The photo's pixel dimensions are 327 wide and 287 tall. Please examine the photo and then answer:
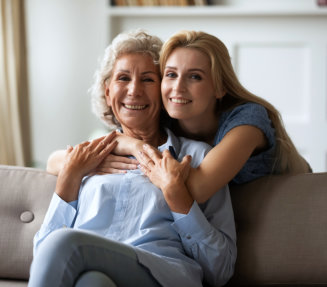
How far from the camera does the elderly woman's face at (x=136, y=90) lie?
1771 mm

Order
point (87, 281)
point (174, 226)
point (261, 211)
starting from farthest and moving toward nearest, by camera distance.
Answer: point (261, 211), point (174, 226), point (87, 281)

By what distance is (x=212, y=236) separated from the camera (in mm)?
1525

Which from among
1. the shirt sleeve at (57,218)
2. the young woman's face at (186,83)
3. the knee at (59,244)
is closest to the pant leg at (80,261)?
the knee at (59,244)

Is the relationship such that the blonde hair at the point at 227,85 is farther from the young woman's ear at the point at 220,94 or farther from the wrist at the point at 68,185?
the wrist at the point at 68,185

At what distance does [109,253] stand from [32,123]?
9.06ft

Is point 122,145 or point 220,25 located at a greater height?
point 220,25

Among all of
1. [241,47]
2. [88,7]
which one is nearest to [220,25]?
[241,47]

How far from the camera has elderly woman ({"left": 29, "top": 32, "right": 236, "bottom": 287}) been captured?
1.34 metres

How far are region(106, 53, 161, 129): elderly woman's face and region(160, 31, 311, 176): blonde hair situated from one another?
0.20 feet

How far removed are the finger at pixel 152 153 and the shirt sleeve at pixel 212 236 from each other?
0.19 metres

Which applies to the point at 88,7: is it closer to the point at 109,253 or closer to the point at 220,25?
the point at 220,25

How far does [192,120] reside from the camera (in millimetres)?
1787

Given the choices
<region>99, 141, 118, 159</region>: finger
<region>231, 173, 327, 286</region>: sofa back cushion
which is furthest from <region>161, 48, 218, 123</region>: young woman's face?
<region>231, 173, 327, 286</region>: sofa back cushion

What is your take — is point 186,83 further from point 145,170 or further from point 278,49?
point 278,49
